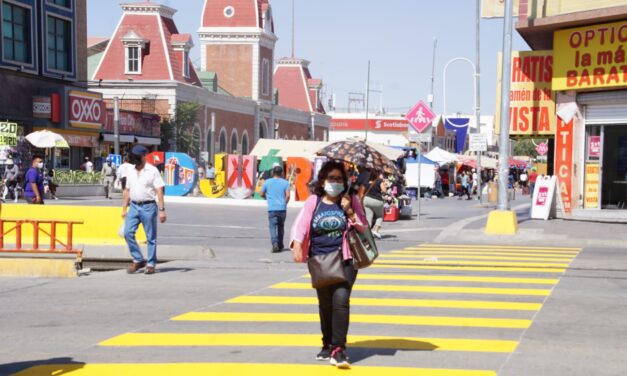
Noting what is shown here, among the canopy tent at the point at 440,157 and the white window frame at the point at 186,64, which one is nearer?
the canopy tent at the point at 440,157

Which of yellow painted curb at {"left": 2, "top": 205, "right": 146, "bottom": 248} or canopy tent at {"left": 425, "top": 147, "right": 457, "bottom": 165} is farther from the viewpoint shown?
canopy tent at {"left": 425, "top": 147, "right": 457, "bottom": 165}

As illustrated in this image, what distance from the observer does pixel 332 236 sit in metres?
7.68

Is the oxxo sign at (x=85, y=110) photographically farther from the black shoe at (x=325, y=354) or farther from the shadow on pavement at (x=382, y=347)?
the black shoe at (x=325, y=354)

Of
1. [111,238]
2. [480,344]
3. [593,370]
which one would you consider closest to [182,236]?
[111,238]

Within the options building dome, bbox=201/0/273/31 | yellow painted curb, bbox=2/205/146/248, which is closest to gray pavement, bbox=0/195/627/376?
yellow painted curb, bbox=2/205/146/248

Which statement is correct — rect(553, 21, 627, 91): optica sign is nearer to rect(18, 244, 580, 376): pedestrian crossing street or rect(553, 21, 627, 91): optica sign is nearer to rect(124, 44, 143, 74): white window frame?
rect(18, 244, 580, 376): pedestrian crossing street

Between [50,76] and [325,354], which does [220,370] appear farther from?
[50,76]

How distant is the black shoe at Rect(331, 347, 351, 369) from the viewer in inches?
297

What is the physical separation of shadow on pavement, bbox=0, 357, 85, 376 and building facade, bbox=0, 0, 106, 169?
3322 cm

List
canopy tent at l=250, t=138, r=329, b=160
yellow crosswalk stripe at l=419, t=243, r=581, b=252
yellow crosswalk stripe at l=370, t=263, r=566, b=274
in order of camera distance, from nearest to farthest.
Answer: yellow crosswalk stripe at l=370, t=263, r=566, b=274
yellow crosswalk stripe at l=419, t=243, r=581, b=252
canopy tent at l=250, t=138, r=329, b=160

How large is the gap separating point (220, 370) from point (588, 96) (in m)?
20.9

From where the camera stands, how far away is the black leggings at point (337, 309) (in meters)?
7.57

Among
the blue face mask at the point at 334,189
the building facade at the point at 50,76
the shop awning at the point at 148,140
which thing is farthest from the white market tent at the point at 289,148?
the blue face mask at the point at 334,189

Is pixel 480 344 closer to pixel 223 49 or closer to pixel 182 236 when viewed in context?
pixel 182 236
